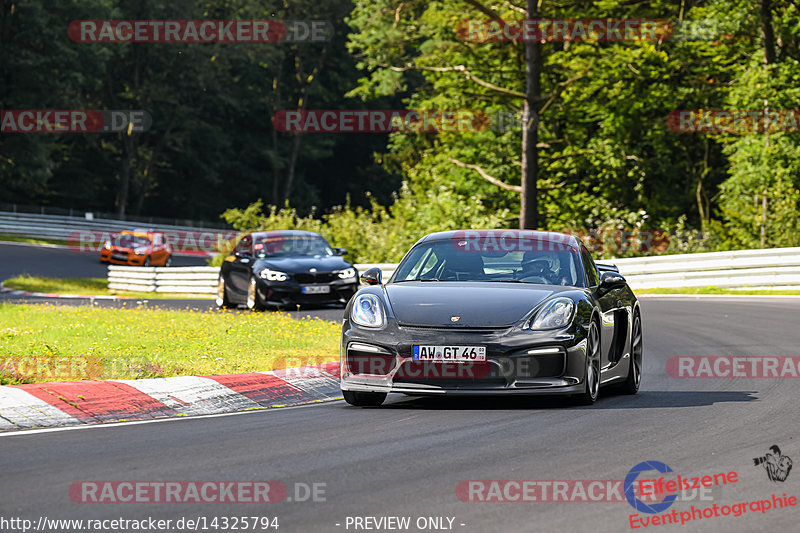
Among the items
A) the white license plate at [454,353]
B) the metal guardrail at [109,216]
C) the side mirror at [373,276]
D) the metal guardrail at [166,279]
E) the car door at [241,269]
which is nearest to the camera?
the white license plate at [454,353]

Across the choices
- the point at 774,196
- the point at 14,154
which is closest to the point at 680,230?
the point at 774,196

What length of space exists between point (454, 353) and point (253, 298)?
1393cm

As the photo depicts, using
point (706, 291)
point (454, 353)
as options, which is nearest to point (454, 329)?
point (454, 353)

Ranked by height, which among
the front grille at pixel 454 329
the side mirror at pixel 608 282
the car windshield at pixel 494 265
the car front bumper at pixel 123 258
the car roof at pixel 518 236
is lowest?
the car front bumper at pixel 123 258

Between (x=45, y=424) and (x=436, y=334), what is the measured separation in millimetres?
2858

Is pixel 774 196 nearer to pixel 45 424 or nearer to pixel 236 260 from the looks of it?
pixel 236 260

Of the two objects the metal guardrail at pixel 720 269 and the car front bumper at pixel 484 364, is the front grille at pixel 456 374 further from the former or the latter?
the metal guardrail at pixel 720 269

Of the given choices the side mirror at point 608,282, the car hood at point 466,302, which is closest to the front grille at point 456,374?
the car hood at point 466,302

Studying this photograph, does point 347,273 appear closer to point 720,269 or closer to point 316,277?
point 316,277

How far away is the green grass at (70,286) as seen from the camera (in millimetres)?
32938

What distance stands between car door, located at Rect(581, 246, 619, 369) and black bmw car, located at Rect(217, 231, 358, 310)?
11889 millimetres

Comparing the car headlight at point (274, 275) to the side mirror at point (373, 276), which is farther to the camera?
the car headlight at point (274, 275)

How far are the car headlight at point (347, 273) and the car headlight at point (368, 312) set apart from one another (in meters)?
12.9

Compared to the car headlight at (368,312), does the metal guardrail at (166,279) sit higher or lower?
lower
